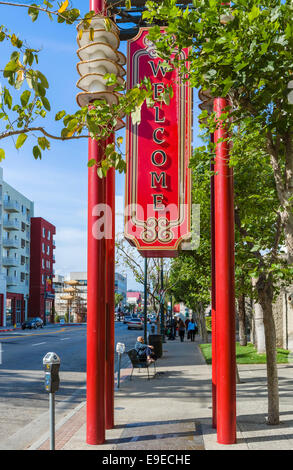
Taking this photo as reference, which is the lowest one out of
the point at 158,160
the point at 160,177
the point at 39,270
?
the point at 160,177

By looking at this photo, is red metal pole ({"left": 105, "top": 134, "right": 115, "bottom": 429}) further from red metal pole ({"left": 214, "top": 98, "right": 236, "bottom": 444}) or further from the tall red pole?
red metal pole ({"left": 214, "top": 98, "right": 236, "bottom": 444})

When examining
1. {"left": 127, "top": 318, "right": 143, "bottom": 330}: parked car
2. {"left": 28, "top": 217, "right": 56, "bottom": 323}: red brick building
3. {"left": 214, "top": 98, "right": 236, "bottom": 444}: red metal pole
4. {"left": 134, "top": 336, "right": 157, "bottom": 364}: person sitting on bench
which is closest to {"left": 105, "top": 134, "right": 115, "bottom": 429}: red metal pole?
{"left": 214, "top": 98, "right": 236, "bottom": 444}: red metal pole

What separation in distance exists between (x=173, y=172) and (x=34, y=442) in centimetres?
471

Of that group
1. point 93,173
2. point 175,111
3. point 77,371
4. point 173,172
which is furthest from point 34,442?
point 77,371

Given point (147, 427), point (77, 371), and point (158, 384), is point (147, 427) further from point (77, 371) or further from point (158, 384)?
point (77, 371)

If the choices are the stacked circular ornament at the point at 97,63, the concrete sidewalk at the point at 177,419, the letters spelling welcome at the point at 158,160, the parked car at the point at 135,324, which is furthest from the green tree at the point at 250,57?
the parked car at the point at 135,324

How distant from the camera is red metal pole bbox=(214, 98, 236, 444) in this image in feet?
23.0

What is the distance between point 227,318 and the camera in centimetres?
719

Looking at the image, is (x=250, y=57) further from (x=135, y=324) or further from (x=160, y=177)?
(x=135, y=324)

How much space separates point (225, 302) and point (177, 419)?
2.85 metres

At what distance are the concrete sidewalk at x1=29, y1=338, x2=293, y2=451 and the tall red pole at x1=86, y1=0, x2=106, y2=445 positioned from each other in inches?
15.8

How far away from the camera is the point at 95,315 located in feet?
23.9

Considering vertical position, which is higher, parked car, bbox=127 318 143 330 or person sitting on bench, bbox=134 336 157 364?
person sitting on bench, bbox=134 336 157 364

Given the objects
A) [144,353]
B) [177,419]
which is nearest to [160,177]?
[177,419]
